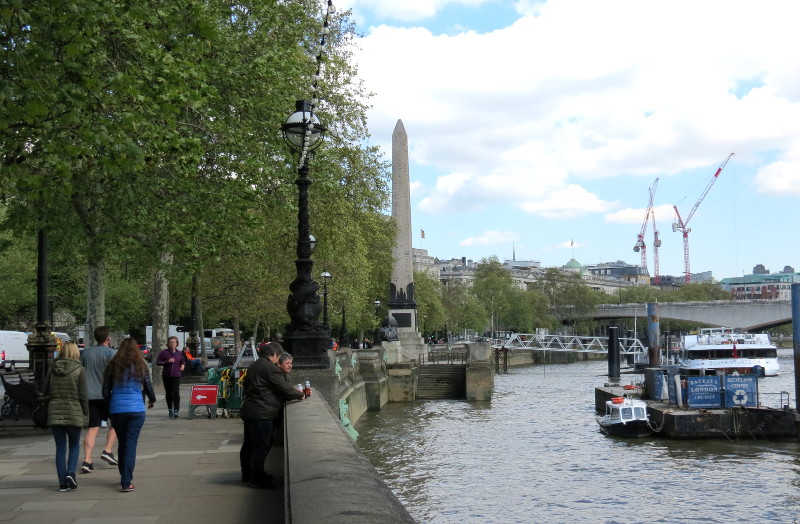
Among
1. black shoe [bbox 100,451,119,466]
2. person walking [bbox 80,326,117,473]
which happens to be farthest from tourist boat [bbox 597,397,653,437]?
person walking [bbox 80,326,117,473]

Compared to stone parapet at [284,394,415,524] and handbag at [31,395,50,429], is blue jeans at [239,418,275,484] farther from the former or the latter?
handbag at [31,395,50,429]

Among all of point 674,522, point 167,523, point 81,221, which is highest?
point 81,221

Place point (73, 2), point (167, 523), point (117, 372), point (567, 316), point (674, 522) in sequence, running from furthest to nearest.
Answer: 1. point (567, 316)
2. point (674, 522)
3. point (117, 372)
4. point (73, 2)
5. point (167, 523)

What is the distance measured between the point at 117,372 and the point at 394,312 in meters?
42.5

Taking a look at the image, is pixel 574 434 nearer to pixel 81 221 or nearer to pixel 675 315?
pixel 81 221

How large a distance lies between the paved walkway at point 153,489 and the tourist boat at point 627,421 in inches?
738

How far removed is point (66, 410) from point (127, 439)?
0.74 m

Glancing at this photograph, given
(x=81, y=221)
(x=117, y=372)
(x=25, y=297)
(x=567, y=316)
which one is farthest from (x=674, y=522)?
(x=567, y=316)

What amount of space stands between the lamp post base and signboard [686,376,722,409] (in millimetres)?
19980

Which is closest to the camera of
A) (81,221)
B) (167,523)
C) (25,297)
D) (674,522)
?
(167,523)

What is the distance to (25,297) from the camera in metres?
50.7

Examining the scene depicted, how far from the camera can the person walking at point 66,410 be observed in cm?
927

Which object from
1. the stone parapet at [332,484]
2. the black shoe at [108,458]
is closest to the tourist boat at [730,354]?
the black shoe at [108,458]

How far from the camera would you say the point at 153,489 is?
361 inches
